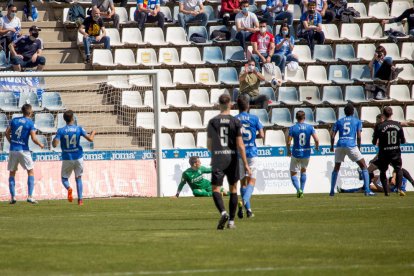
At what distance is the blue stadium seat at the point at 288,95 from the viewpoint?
35.0m

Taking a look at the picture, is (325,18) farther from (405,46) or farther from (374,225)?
(374,225)

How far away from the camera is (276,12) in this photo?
37.0 metres

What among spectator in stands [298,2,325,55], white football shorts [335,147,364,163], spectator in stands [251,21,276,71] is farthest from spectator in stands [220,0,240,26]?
white football shorts [335,147,364,163]

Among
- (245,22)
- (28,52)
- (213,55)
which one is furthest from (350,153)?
(28,52)

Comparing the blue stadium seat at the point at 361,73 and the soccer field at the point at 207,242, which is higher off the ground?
the blue stadium seat at the point at 361,73

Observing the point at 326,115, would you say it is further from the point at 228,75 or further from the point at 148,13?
the point at 148,13

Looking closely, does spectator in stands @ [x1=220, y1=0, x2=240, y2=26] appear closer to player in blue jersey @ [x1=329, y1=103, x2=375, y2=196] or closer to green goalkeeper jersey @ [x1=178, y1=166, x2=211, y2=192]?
green goalkeeper jersey @ [x1=178, y1=166, x2=211, y2=192]

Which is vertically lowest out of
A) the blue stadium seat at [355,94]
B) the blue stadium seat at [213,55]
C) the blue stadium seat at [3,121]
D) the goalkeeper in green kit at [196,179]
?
the goalkeeper in green kit at [196,179]

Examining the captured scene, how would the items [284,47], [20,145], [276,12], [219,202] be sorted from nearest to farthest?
1. [219,202]
2. [20,145]
3. [284,47]
4. [276,12]

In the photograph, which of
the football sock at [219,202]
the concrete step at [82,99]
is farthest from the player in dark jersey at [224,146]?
the concrete step at [82,99]

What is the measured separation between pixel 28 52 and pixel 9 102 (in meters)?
3.45

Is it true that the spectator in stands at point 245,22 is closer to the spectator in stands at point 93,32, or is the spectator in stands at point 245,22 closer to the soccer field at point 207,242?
the spectator in stands at point 93,32

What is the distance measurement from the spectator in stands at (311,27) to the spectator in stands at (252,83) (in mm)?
3545

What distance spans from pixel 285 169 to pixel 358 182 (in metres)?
2.48
